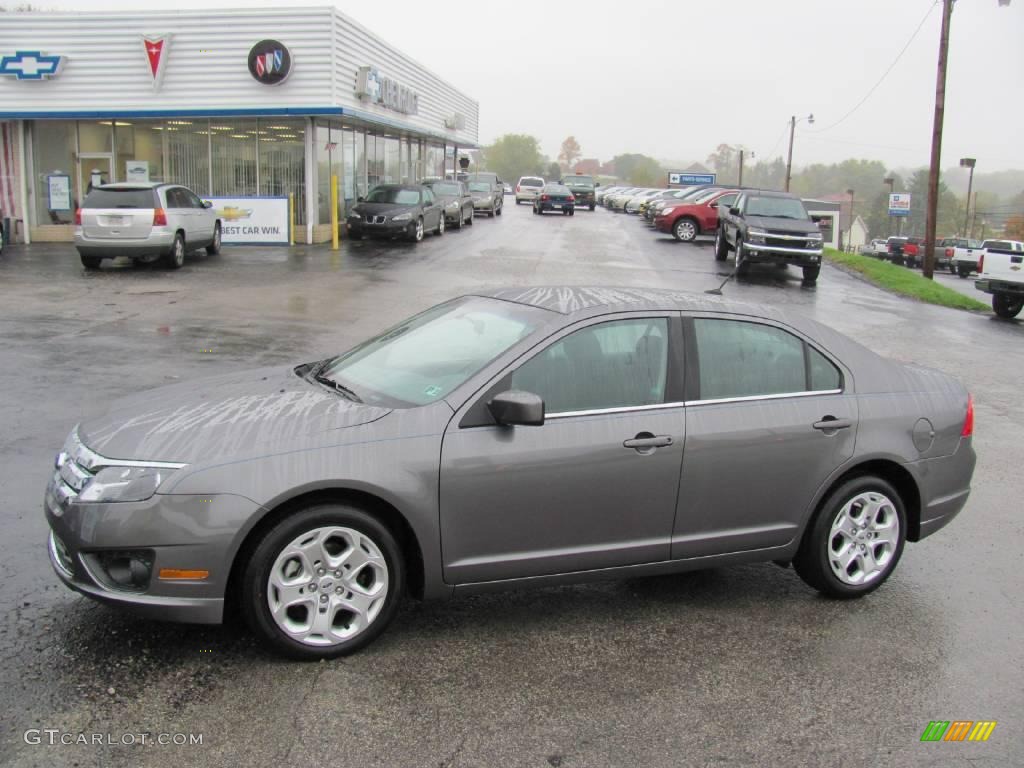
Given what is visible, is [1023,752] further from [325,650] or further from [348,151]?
[348,151]

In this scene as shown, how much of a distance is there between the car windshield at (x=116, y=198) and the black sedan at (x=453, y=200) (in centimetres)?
1248

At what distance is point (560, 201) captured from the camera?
42.1 metres

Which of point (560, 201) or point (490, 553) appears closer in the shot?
point (490, 553)

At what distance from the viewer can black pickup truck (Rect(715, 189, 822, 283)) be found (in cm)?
2202

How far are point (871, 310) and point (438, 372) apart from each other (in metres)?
16.0

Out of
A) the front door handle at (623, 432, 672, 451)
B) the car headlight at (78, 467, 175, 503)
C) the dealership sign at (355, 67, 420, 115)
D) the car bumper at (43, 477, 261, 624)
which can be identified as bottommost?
the car bumper at (43, 477, 261, 624)

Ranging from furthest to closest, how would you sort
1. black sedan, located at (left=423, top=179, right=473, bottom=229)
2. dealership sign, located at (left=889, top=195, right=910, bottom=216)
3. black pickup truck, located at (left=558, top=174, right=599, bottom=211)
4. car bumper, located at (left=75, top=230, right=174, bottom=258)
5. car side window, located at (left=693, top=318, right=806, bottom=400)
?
1. dealership sign, located at (left=889, top=195, right=910, bottom=216)
2. black pickup truck, located at (left=558, top=174, right=599, bottom=211)
3. black sedan, located at (left=423, top=179, right=473, bottom=229)
4. car bumper, located at (left=75, top=230, right=174, bottom=258)
5. car side window, located at (left=693, top=318, right=806, bottom=400)

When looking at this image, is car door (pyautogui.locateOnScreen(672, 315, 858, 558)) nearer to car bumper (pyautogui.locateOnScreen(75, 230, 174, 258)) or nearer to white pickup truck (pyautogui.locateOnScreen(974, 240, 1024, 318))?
white pickup truck (pyautogui.locateOnScreen(974, 240, 1024, 318))

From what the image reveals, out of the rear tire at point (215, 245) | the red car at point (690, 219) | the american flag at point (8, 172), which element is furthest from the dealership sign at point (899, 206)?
the american flag at point (8, 172)

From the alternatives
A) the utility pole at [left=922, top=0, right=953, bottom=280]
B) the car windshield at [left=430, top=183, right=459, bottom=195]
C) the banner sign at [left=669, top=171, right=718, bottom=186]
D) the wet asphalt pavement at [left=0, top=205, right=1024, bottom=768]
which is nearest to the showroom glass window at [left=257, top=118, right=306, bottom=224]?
the car windshield at [left=430, top=183, right=459, bottom=195]

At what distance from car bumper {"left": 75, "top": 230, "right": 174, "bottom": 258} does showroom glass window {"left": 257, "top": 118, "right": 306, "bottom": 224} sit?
7.92 m

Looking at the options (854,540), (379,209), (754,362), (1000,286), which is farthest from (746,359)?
(379,209)

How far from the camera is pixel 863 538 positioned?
496 centimetres

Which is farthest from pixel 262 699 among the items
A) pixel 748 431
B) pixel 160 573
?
pixel 748 431
